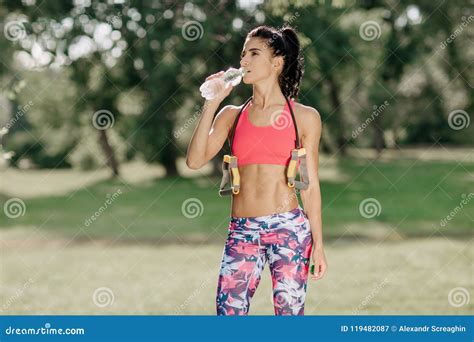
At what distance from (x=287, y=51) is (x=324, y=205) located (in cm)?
1771

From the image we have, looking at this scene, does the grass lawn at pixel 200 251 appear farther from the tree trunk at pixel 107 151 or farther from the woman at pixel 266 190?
the woman at pixel 266 190

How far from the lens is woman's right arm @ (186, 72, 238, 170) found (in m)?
3.85

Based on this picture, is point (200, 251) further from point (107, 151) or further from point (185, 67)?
point (107, 151)

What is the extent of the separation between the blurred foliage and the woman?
242 cm

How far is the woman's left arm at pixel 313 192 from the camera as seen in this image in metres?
3.93

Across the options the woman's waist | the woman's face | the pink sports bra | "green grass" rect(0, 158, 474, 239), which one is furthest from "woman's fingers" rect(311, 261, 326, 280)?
"green grass" rect(0, 158, 474, 239)

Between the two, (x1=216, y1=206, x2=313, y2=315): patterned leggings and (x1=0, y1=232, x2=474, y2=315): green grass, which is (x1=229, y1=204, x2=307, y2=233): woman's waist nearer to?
(x1=216, y1=206, x2=313, y2=315): patterned leggings

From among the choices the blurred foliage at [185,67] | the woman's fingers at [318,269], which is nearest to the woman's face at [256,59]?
the woman's fingers at [318,269]

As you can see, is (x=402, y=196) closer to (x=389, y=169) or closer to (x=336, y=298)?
(x=389, y=169)


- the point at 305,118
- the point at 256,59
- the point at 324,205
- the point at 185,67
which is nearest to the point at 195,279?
the point at 305,118

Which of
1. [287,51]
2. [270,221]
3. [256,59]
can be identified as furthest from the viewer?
[287,51]

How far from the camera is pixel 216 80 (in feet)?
12.6

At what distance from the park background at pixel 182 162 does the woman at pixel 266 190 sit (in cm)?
253

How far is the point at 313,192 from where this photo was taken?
13.1ft
